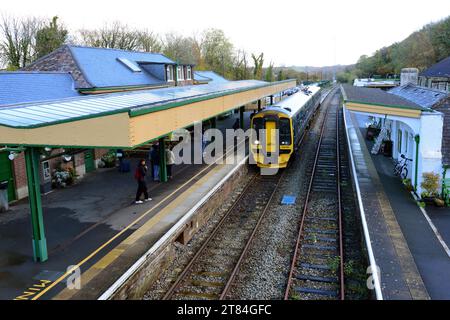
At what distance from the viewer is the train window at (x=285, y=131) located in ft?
56.3

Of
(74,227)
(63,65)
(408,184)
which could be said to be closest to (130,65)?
(63,65)

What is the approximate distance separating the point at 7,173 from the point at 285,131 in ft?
33.5

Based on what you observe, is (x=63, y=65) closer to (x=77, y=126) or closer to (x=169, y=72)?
(x=169, y=72)

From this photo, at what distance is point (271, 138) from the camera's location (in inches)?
676

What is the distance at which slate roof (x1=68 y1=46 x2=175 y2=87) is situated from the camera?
18219 mm

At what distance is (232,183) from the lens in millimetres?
15617

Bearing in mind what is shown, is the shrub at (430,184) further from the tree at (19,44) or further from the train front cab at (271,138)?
the tree at (19,44)

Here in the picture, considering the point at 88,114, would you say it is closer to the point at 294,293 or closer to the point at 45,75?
the point at 294,293

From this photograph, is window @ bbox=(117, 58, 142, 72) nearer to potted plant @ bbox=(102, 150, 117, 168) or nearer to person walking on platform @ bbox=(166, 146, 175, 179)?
potted plant @ bbox=(102, 150, 117, 168)

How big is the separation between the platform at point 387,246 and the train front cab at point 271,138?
303 centimetres

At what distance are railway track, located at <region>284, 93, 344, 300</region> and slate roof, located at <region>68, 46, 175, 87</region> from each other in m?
9.61

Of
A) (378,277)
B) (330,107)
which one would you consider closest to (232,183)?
(378,277)

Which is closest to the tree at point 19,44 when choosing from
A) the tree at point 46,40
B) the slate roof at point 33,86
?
the tree at point 46,40

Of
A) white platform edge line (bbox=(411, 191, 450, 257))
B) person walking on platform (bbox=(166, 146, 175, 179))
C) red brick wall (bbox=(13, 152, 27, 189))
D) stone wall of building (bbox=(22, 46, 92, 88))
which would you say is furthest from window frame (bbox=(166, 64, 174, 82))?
white platform edge line (bbox=(411, 191, 450, 257))
